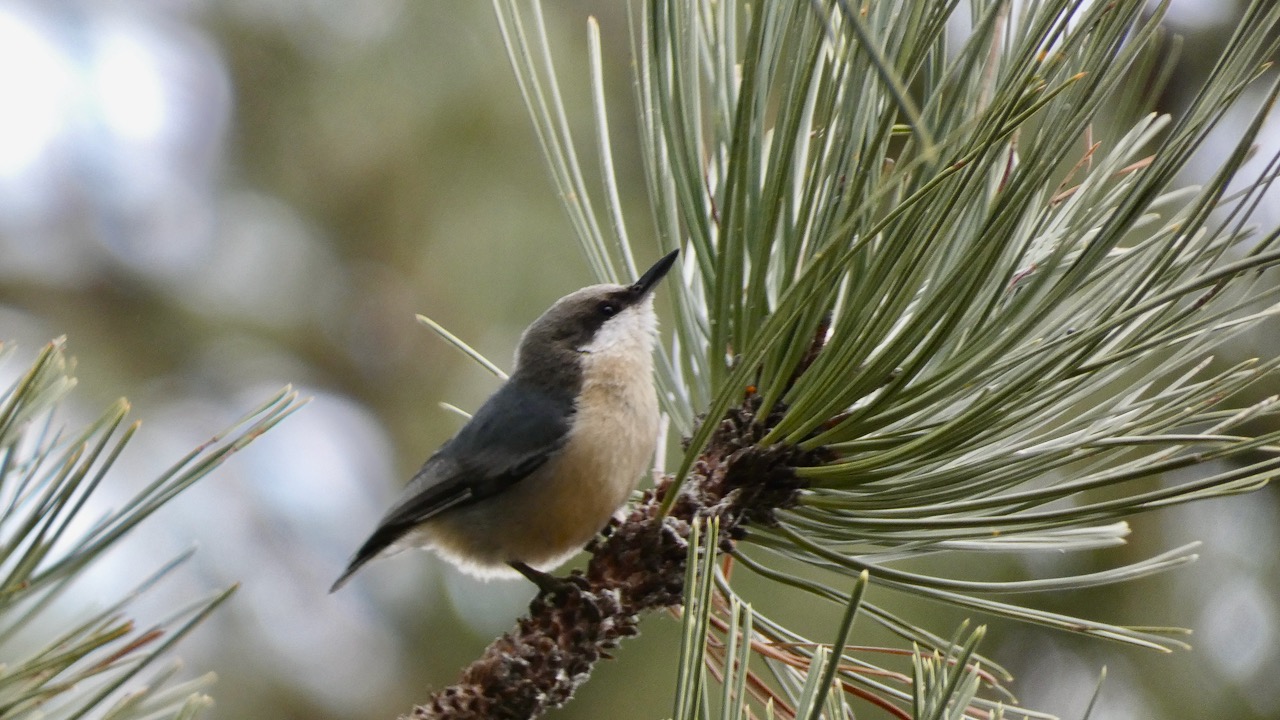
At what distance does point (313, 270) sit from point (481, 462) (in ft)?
5.42

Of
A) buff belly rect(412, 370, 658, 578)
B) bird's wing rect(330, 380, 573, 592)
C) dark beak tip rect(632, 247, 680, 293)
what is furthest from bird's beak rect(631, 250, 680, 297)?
bird's wing rect(330, 380, 573, 592)

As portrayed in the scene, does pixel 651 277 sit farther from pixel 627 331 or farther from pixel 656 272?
pixel 627 331

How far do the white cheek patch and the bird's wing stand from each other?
17cm

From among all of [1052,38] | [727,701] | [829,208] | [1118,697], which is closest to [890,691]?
[727,701]

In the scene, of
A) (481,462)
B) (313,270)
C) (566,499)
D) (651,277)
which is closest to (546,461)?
(481,462)

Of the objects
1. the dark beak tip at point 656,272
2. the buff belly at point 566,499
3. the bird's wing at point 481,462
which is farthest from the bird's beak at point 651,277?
the bird's wing at point 481,462

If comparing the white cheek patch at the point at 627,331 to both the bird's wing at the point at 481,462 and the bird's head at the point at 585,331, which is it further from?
the bird's wing at the point at 481,462

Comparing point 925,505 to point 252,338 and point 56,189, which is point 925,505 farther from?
point 56,189

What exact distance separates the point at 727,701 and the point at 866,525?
407 millimetres

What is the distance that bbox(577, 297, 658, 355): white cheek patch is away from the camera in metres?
2.25

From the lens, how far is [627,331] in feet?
7.68

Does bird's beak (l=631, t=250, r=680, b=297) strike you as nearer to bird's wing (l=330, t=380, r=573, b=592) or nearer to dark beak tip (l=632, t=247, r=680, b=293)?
dark beak tip (l=632, t=247, r=680, b=293)

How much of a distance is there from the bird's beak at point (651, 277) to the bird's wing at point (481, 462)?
32cm

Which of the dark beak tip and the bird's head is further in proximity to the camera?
the bird's head
